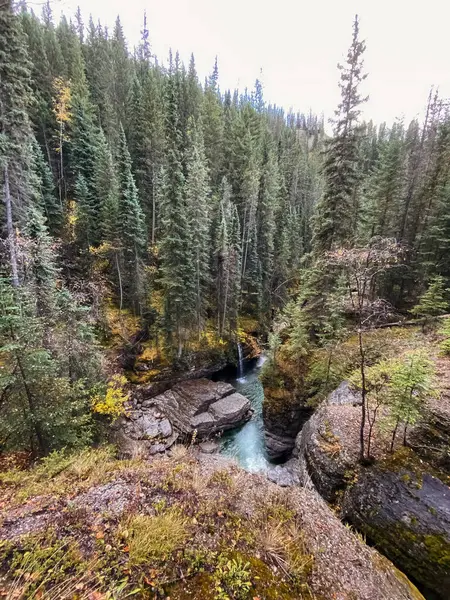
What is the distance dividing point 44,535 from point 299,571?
343 cm

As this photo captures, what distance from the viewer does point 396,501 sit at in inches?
265

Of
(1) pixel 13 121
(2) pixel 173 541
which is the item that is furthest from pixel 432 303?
(1) pixel 13 121

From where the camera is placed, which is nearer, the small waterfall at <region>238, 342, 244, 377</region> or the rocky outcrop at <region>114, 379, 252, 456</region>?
the rocky outcrop at <region>114, 379, 252, 456</region>

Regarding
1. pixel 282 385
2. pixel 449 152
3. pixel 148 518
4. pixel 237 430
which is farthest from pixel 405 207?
pixel 148 518

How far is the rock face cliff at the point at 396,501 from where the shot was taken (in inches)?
236

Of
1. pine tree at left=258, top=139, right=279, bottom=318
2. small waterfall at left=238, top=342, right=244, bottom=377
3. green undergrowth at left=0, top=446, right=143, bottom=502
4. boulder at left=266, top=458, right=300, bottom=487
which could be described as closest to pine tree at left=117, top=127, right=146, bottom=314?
small waterfall at left=238, top=342, right=244, bottom=377

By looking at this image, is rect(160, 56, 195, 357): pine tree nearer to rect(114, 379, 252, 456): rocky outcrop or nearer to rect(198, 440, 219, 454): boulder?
rect(114, 379, 252, 456): rocky outcrop

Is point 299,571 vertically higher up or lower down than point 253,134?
lower down

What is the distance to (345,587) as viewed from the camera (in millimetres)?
3799

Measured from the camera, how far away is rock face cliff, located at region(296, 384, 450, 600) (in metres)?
6.00

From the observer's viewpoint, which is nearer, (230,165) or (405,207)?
(405,207)

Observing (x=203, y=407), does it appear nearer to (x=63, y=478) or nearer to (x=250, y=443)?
(x=250, y=443)

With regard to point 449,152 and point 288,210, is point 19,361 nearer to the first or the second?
point 449,152

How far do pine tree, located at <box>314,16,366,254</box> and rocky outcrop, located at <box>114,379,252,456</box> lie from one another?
514 inches
